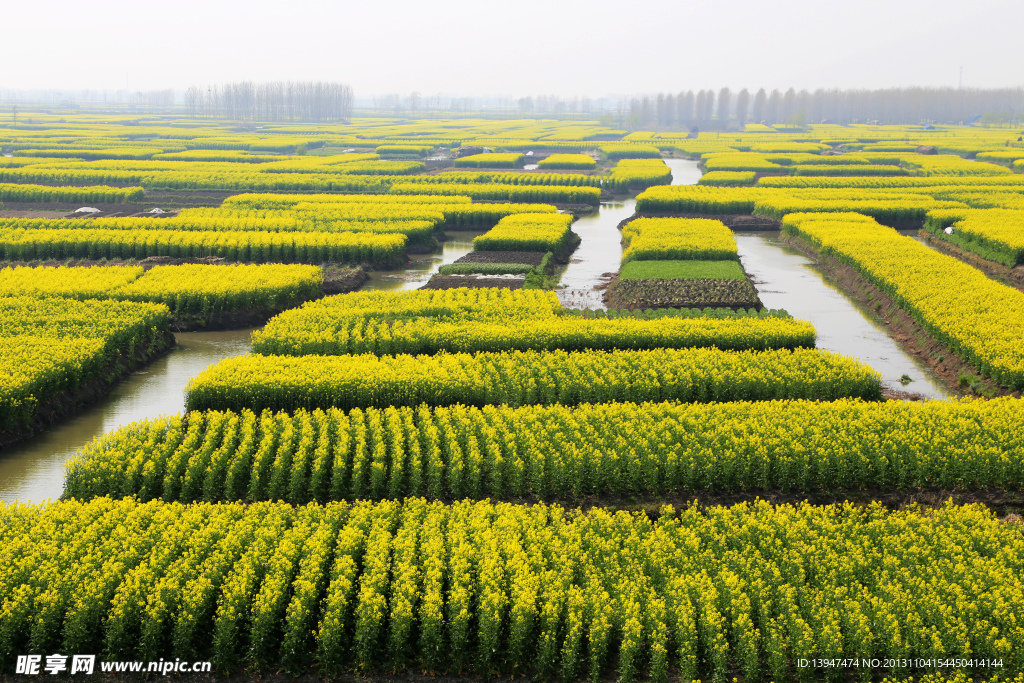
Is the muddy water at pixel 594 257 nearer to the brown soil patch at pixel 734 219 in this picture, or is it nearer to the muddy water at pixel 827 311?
the brown soil patch at pixel 734 219

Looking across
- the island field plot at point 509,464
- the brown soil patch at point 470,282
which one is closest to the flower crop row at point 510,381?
the island field plot at point 509,464

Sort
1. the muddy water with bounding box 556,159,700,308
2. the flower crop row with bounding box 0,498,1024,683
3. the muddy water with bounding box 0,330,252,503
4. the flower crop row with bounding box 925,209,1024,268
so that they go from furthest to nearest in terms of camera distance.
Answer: the flower crop row with bounding box 925,209,1024,268, the muddy water with bounding box 556,159,700,308, the muddy water with bounding box 0,330,252,503, the flower crop row with bounding box 0,498,1024,683

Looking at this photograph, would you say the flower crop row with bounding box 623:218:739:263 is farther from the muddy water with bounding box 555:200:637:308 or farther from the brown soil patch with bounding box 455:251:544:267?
the brown soil patch with bounding box 455:251:544:267

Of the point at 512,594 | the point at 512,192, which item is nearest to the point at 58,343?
the point at 512,594

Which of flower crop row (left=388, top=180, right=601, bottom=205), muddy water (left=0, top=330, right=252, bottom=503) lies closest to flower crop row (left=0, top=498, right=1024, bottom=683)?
muddy water (left=0, top=330, right=252, bottom=503)

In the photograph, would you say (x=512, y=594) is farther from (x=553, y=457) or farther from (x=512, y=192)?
(x=512, y=192)

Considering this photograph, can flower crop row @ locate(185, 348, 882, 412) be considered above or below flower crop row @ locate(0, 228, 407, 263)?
below

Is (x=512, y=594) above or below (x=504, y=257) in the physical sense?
below
